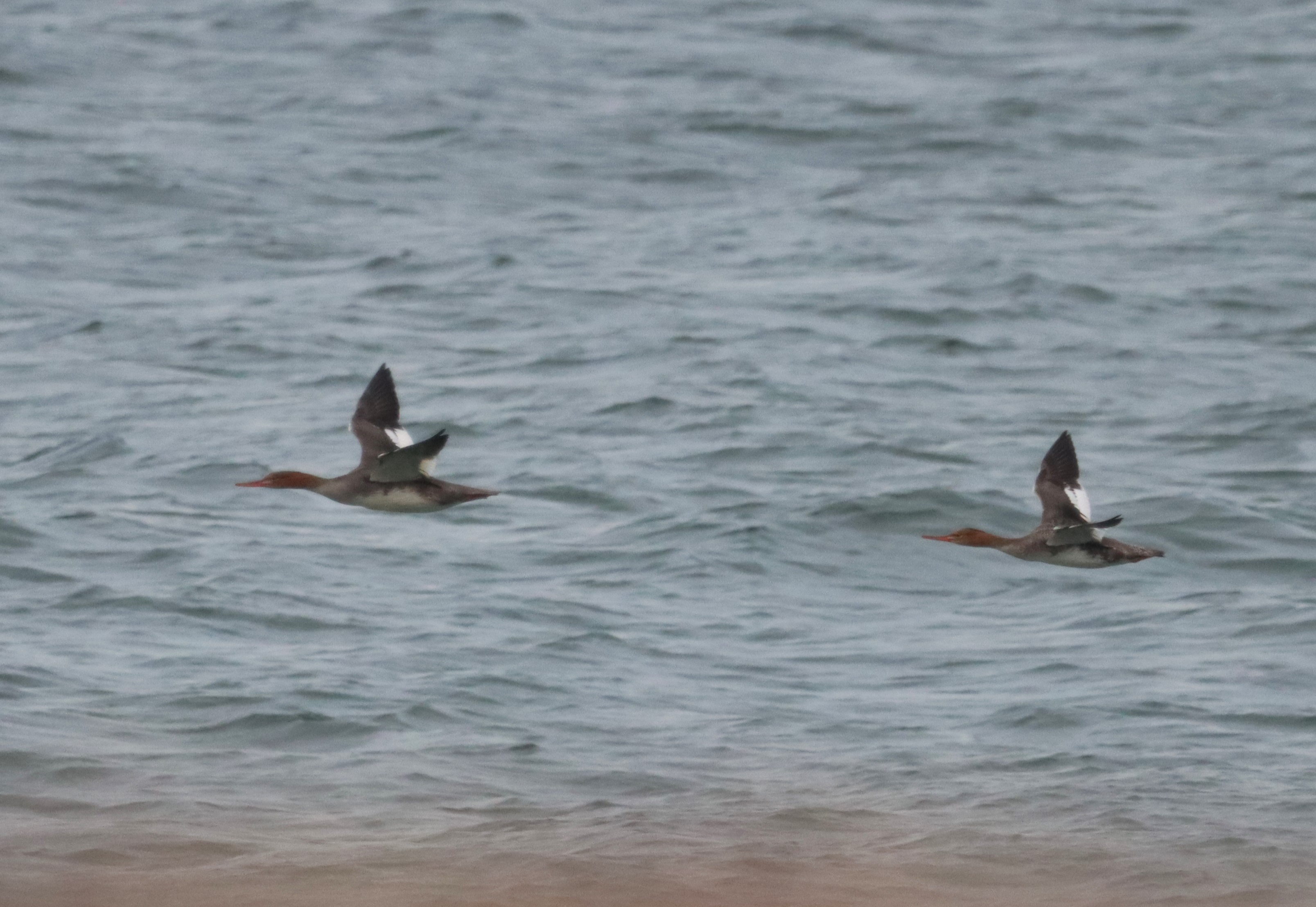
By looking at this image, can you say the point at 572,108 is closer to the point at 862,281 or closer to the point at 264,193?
the point at 264,193

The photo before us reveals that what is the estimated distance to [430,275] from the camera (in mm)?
27422

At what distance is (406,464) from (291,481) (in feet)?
4.16

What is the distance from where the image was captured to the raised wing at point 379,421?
37.8ft

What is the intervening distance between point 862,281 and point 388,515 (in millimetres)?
10036

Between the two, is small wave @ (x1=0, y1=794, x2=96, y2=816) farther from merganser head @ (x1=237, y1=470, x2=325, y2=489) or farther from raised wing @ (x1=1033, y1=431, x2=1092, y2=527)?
raised wing @ (x1=1033, y1=431, x2=1092, y2=527)

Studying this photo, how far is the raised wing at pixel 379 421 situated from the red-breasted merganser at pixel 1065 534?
9.49 feet

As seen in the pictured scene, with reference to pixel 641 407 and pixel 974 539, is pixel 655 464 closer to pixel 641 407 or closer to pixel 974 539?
pixel 641 407

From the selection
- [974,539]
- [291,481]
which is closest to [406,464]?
[291,481]

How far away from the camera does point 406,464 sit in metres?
11.0

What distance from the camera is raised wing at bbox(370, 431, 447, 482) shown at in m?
10.6

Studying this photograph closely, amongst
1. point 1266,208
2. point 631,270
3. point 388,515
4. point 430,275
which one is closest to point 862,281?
point 631,270

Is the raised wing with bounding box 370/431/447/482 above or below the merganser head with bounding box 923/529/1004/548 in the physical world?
above

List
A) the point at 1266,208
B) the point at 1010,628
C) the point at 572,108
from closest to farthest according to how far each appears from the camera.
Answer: the point at 1010,628, the point at 1266,208, the point at 572,108

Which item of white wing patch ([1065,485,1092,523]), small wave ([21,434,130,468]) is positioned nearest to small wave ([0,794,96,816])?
white wing patch ([1065,485,1092,523])
